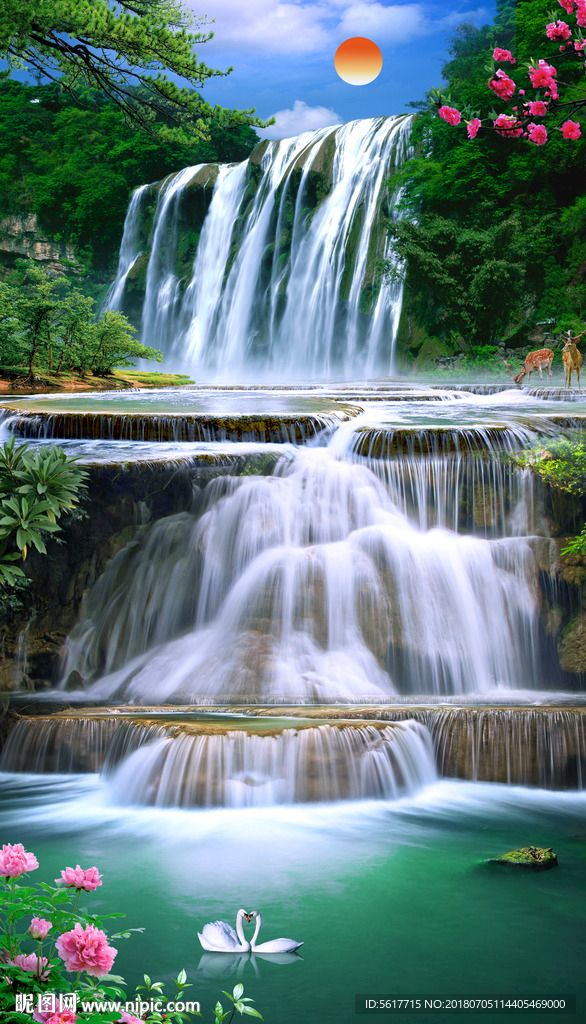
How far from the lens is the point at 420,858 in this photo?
14.0 feet

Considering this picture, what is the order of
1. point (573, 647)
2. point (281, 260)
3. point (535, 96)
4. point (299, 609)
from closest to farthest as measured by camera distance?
point (535, 96), point (573, 647), point (299, 609), point (281, 260)

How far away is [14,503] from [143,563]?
142cm

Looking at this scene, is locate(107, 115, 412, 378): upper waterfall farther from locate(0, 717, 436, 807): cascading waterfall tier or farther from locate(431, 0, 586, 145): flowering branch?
locate(0, 717, 436, 807): cascading waterfall tier

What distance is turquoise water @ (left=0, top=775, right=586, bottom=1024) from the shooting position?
3205mm

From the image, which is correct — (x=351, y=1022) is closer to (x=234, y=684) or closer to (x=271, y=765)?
(x=271, y=765)

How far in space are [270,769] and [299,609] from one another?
2.24m

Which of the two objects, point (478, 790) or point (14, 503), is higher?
point (14, 503)

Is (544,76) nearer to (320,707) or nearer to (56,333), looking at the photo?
(320,707)

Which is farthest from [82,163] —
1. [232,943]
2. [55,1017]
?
[55,1017]

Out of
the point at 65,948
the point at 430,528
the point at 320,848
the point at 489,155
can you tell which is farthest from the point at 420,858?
the point at 489,155

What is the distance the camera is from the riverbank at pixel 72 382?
13266 mm

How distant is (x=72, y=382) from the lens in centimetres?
1452

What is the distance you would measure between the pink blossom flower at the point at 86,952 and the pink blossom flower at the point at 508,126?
376cm

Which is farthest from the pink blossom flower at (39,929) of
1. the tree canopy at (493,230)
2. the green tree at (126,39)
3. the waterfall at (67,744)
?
the tree canopy at (493,230)
